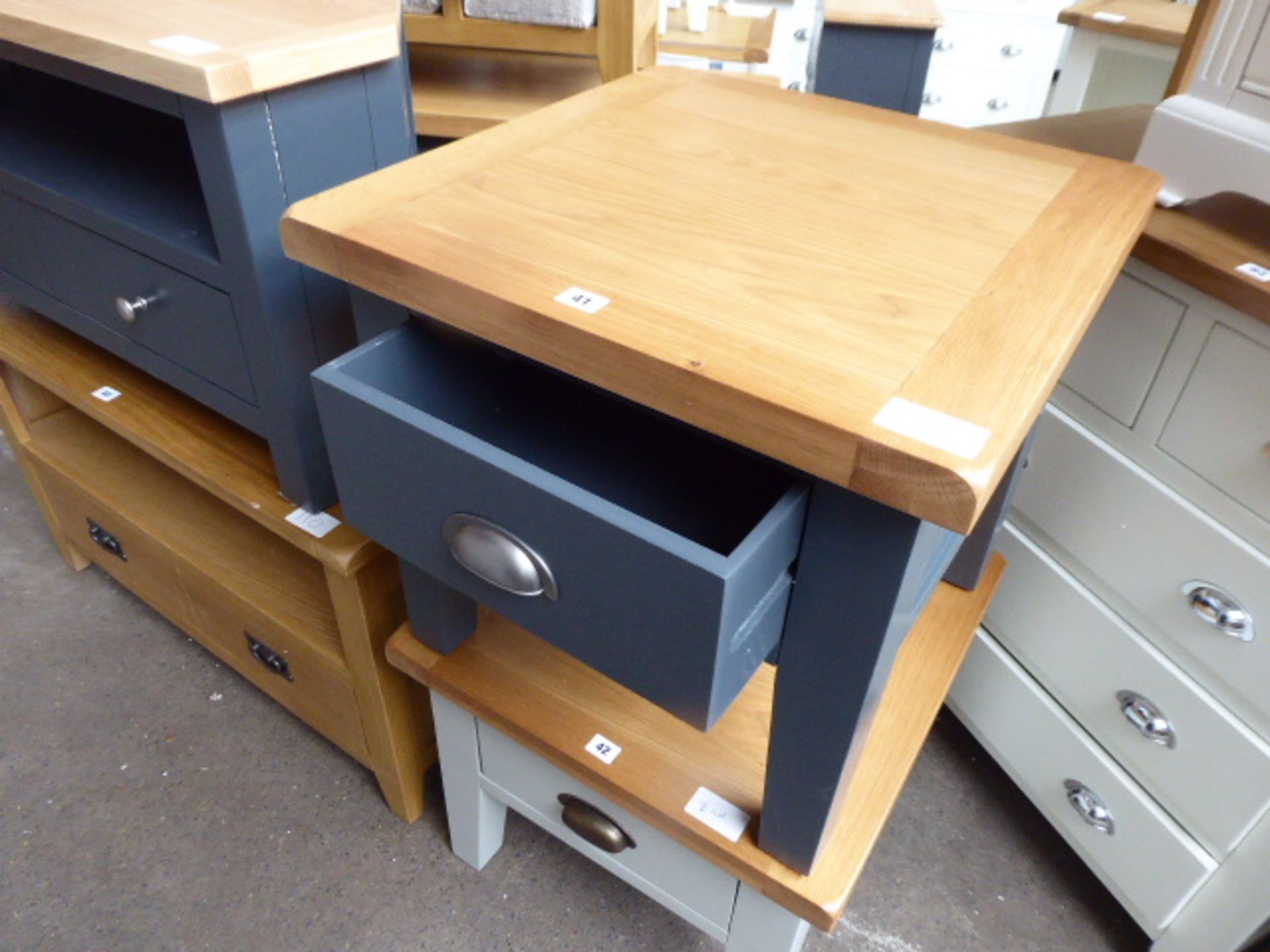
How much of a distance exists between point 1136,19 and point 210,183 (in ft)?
4.82

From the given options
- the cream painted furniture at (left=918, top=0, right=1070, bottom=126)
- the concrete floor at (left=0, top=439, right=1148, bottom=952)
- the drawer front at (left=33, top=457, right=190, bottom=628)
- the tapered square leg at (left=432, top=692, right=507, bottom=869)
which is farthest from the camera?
the cream painted furniture at (left=918, top=0, right=1070, bottom=126)

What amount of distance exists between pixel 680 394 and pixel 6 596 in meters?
1.25

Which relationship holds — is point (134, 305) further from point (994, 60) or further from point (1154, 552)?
point (994, 60)

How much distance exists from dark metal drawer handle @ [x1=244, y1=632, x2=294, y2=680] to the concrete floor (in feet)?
0.40

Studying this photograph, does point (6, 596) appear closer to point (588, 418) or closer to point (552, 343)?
point (588, 418)

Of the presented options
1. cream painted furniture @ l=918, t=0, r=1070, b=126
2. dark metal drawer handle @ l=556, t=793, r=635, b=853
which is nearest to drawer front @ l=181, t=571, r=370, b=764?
dark metal drawer handle @ l=556, t=793, r=635, b=853

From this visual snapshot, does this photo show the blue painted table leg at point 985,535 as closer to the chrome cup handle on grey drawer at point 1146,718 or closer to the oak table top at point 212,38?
the chrome cup handle on grey drawer at point 1146,718

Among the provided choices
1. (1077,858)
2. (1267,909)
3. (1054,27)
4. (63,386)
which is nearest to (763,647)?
(1267,909)

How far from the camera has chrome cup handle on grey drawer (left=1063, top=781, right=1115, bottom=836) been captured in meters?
0.83

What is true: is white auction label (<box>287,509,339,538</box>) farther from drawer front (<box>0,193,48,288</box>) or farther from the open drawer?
drawer front (<box>0,193,48,288</box>)

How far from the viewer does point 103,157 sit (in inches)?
33.6

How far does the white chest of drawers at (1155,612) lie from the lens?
664 millimetres

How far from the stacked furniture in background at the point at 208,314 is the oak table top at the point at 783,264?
0.12 m

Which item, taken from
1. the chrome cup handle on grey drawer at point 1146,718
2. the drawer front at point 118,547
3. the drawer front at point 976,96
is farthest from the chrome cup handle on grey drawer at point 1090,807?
the drawer front at point 976,96
